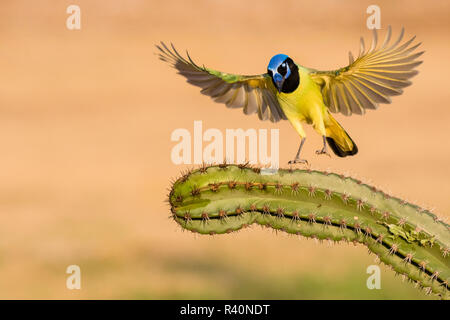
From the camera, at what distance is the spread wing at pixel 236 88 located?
4.06m

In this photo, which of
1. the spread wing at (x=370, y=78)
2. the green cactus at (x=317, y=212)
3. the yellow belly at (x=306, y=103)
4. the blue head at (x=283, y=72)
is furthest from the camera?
the yellow belly at (x=306, y=103)

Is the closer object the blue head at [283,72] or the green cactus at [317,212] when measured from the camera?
the green cactus at [317,212]

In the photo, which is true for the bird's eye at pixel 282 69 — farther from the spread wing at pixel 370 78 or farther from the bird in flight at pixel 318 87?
the spread wing at pixel 370 78

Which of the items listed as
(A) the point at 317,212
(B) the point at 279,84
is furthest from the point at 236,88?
(A) the point at 317,212

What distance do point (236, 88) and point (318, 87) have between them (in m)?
0.60

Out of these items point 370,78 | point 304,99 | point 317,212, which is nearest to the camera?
point 317,212

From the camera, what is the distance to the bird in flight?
3.57m

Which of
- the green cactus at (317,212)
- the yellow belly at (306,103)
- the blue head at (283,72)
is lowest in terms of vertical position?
the green cactus at (317,212)

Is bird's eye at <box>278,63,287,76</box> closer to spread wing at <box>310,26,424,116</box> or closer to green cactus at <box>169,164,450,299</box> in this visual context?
spread wing at <box>310,26,424,116</box>

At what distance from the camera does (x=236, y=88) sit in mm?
4246

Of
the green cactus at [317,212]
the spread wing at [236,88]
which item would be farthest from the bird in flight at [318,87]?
the green cactus at [317,212]

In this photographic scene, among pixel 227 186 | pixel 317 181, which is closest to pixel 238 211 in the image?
pixel 227 186

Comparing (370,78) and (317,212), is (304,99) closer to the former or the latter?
(370,78)

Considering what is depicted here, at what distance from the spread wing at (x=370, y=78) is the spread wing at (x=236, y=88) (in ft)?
1.36
